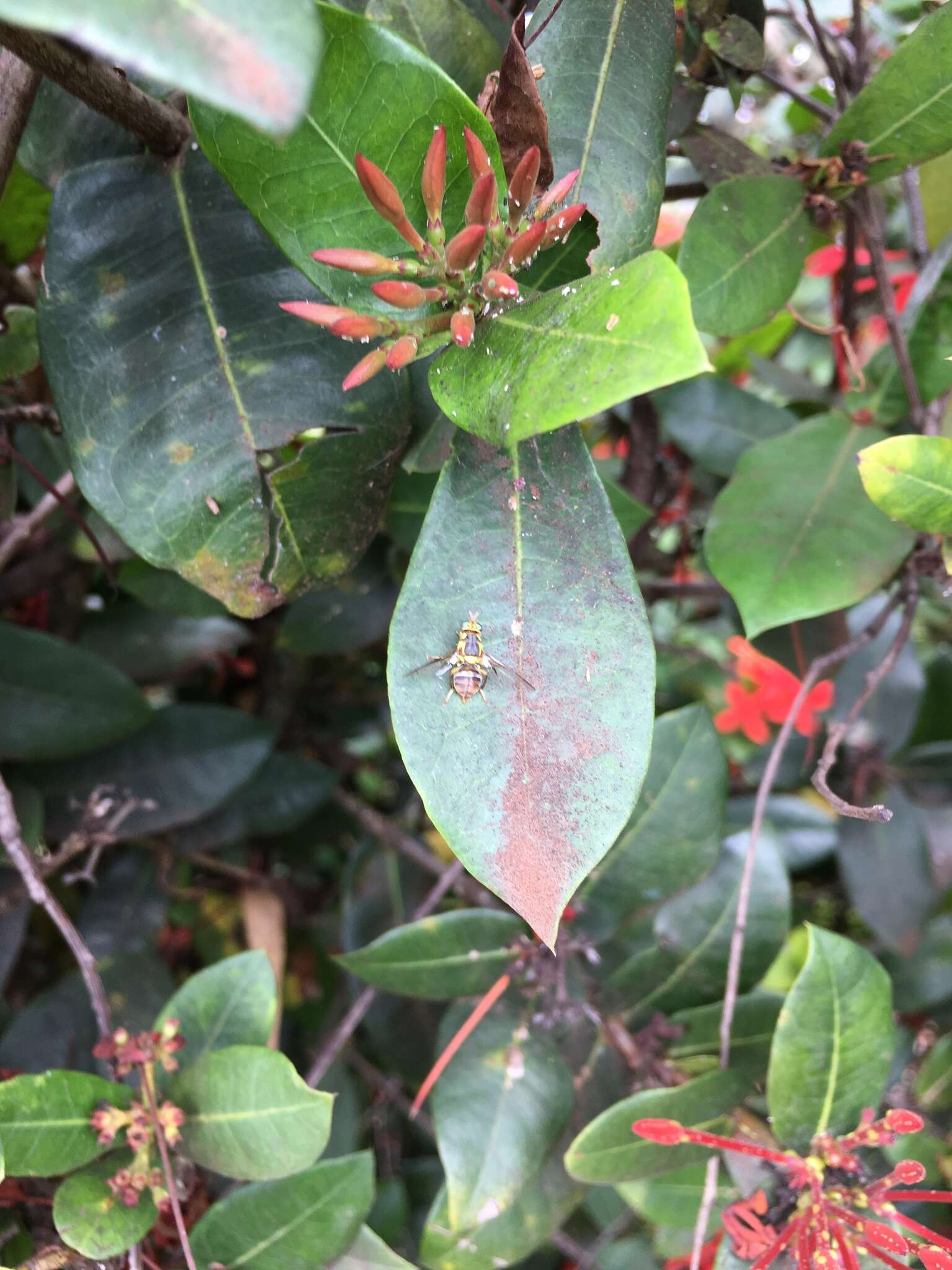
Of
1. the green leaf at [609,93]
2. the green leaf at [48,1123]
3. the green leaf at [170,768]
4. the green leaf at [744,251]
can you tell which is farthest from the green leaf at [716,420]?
the green leaf at [48,1123]

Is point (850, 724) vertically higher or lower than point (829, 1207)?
higher

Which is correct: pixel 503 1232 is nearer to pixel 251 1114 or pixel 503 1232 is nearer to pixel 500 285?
pixel 251 1114

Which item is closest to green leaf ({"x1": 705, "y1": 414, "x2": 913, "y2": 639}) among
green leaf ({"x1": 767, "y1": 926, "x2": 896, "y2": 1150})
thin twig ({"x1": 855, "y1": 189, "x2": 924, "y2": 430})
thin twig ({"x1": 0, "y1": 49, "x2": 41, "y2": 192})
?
thin twig ({"x1": 855, "y1": 189, "x2": 924, "y2": 430})

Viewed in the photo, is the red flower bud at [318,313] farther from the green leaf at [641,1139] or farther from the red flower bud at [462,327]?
the green leaf at [641,1139]

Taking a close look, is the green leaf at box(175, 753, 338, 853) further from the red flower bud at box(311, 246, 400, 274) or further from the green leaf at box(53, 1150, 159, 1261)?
the red flower bud at box(311, 246, 400, 274)

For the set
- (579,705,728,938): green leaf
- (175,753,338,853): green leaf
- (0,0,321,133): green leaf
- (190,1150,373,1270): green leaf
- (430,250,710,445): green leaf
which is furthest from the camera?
(175,753,338,853): green leaf

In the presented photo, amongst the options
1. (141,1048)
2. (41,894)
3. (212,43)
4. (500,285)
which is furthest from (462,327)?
(141,1048)
